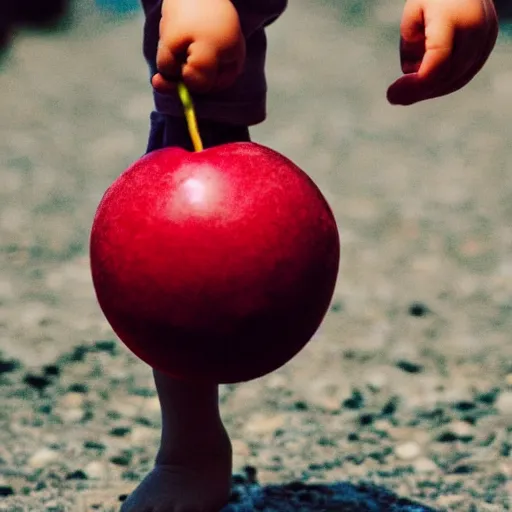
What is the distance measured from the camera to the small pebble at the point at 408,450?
2232mm

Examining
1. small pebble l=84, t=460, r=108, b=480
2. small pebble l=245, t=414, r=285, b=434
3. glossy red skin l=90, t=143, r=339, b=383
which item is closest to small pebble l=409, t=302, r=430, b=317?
small pebble l=245, t=414, r=285, b=434

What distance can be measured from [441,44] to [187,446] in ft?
2.86

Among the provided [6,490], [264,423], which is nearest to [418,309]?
[264,423]

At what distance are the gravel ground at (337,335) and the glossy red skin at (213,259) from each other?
71 cm

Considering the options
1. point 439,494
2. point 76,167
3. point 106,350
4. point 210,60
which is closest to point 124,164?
point 76,167

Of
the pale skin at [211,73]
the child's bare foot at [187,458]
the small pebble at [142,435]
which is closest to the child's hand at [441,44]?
the pale skin at [211,73]

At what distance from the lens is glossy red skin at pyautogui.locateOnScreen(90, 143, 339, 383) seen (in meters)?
1.32

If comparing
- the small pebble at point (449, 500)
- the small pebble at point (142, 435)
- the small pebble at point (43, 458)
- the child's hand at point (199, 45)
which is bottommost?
the small pebble at point (449, 500)

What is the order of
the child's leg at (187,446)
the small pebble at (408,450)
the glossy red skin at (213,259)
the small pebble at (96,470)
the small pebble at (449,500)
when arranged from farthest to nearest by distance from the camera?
1. the small pebble at (408,450)
2. the small pebble at (96,470)
3. the small pebble at (449,500)
4. the child's leg at (187,446)
5. the glossy red skin at (213,259)

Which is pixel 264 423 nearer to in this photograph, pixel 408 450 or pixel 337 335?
pixel 408 450

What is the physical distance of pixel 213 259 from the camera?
4.32ft

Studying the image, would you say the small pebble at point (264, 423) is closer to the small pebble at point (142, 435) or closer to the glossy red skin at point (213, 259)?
the small pebble at point (142, 435)

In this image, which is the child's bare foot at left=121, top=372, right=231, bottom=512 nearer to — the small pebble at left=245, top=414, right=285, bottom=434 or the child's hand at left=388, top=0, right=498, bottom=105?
the small pebble at left=245, top=414, right=285, bottom=434

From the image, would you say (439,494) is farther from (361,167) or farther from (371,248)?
(361,167)
